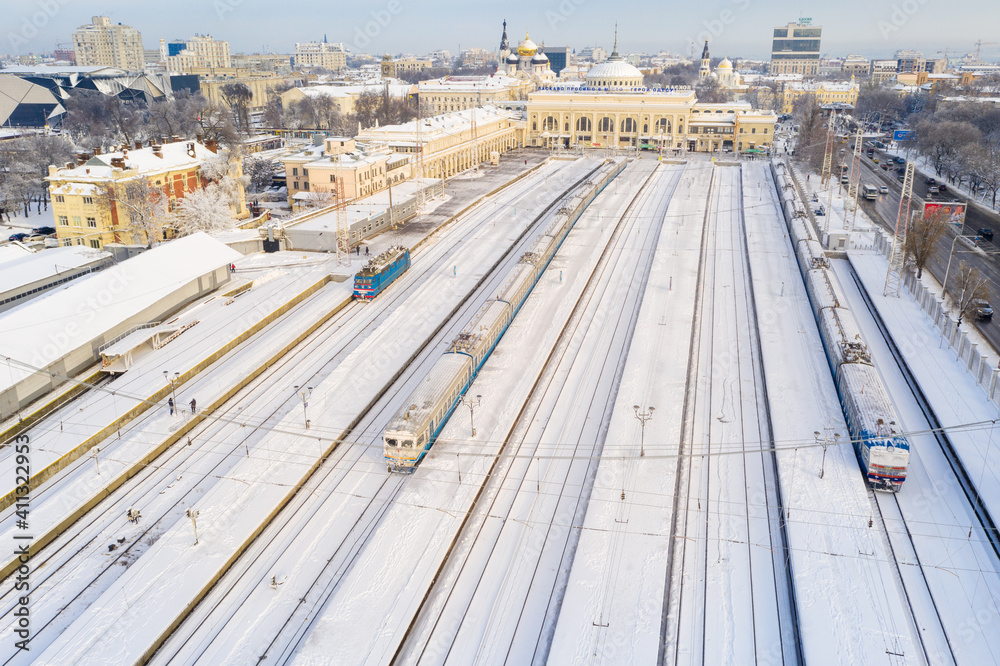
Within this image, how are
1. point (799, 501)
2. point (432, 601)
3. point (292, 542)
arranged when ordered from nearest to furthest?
point (432, 601) → point (292, 542) → point (799, 501)

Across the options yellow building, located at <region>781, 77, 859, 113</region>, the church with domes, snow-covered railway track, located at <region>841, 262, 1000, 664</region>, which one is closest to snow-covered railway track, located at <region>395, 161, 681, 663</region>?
snow-covered railway track, located at <region>841, 262, 1000, 664</region>

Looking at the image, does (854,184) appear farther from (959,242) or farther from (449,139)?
(449,139)

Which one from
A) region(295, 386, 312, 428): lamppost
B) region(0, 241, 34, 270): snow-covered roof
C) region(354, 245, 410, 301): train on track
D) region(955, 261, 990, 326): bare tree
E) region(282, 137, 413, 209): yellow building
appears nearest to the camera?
region(295, 386, 312, 428): lamppost

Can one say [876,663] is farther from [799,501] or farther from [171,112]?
[171,112]

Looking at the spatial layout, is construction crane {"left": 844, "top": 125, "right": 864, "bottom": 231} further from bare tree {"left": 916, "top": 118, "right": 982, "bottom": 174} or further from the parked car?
the parked car

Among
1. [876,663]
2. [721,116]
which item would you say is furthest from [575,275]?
[721,116]

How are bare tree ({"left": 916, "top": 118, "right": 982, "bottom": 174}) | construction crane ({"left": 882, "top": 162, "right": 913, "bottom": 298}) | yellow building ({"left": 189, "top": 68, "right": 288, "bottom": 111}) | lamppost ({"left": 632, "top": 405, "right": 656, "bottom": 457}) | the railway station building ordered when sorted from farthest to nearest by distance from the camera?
yellow building ({"left": 189, "top": 68, "right": 288, "bottom": 111})
the railway station building
bare tree ({"left": 916, "top": 118, "right": 982, "bottom": 174})
construction crane ({"left": 882, "top": 162, "right": 913, "bottom": 298})
lamppost ({"left": 632, "top": 405, "right": 656, "bottom": 457})

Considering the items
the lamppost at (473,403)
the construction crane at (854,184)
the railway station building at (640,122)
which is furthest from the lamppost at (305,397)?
the railway station building at (640,122)
